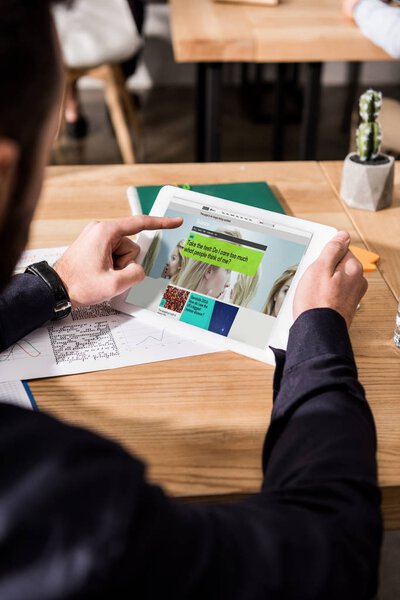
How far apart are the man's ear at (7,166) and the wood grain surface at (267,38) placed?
5.54 ft

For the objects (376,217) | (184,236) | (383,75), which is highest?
(184,236)

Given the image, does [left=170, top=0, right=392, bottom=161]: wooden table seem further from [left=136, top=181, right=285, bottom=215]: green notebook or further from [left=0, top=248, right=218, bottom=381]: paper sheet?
[left=0, top=248, right=218, bottom=381]: paper sheet

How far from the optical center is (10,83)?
48 cm

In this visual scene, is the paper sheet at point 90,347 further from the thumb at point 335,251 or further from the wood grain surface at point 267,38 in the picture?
the wood grain surface at point 267,38

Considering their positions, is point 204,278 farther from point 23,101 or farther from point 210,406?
point 23,101

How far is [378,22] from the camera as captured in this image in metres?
2.06

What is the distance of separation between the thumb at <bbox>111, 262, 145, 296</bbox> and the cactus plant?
1.73 ft

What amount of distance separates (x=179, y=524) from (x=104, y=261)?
0.59 metres

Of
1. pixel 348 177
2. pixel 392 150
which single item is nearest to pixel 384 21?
pixel 392 150

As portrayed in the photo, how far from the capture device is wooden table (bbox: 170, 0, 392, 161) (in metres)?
2.07

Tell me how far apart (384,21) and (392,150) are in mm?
370

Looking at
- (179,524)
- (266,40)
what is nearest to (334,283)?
(179,524)

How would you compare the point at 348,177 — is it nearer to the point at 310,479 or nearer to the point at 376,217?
the point at 376,217

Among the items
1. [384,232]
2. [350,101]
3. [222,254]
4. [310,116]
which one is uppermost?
[222,254]
